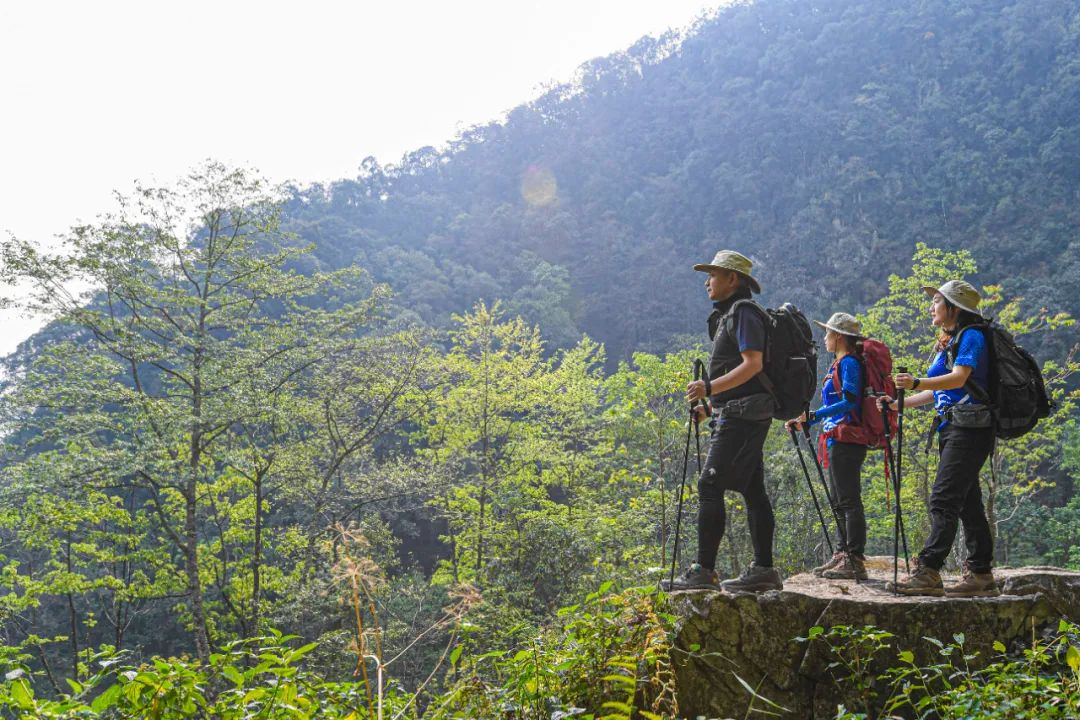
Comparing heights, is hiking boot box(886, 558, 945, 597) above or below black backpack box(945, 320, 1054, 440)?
below

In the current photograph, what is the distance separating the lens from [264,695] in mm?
1708

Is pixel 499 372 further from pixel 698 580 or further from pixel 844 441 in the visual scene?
pixel 698 580

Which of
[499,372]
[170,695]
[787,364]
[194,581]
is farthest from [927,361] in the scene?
[170,695]

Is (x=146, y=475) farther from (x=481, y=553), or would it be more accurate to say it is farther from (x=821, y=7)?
(x=821, y=7)

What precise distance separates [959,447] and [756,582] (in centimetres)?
126

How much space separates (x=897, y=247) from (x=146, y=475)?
155 feet

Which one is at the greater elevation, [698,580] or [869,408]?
[869,408]

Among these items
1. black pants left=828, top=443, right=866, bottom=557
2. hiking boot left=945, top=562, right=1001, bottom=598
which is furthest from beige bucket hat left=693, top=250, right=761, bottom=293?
hiking boot left=945, top=562, right=1001, bottom=598

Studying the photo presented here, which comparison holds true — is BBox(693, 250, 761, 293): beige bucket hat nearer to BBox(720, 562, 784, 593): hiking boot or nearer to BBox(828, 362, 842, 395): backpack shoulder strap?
BBox(828, 362, 842, 395): backpack shoulder strap

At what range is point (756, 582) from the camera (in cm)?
361

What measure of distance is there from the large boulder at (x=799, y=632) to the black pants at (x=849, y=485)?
32.2 inches

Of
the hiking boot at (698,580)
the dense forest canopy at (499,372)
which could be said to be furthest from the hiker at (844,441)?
the dense forest canopy at (499,372)

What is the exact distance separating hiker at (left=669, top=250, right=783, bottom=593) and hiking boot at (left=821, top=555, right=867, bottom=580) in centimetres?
90

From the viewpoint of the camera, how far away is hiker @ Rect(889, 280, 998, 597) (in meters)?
3.50
